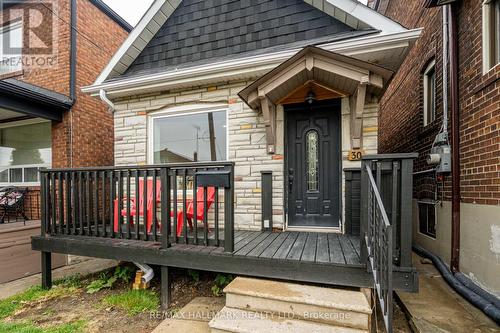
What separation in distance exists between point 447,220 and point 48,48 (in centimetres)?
882

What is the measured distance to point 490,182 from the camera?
2676 mm

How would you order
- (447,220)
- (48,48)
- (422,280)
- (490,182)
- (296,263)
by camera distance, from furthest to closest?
(48,48) → (447,220) → (422,280) → (490,182) → (296,263)

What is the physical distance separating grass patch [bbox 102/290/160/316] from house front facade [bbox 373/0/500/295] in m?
3.71

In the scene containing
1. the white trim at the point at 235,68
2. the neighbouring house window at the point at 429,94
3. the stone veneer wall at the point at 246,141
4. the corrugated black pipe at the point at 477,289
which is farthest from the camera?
the neighbouring house window at the point at 429,94

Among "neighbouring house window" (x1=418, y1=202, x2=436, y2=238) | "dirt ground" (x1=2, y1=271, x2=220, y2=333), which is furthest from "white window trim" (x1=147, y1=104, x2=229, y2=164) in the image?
"neighbouring house window" (x1=418, y1=202, x2=436, y2=238)

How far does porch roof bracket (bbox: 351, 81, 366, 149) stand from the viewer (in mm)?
3111

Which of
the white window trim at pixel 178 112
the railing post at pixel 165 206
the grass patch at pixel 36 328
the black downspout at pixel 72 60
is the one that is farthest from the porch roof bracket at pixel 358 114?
the black downspout at pixel 72 60

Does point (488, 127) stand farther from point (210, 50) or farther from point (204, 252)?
point (210, 50)

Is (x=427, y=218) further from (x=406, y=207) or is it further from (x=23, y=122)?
(x=23, y=122)

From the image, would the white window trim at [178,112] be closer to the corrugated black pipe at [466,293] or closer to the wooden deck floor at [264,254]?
the wooden deck floor at [264,254]

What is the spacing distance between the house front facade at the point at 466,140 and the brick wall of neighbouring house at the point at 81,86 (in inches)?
272

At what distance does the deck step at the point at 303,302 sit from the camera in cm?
210

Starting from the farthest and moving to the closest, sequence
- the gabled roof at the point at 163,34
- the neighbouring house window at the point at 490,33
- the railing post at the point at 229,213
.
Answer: the gabled roof at the point at 163,34
the neighbouring house window at the point at 490,33
the railing post at the point at 229,213

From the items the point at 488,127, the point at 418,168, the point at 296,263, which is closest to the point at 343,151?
the point at 488,127
